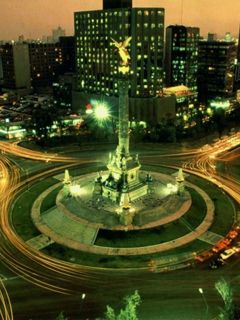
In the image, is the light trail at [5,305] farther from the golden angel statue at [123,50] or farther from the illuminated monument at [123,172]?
the golden angel statue at [123,50]

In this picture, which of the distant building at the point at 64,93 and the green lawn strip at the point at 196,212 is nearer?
the green lawn strip at the point at 196,212

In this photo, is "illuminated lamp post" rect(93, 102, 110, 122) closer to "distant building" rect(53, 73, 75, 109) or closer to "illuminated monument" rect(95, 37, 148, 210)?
"distant building" rect(53, 73, 75, 109)

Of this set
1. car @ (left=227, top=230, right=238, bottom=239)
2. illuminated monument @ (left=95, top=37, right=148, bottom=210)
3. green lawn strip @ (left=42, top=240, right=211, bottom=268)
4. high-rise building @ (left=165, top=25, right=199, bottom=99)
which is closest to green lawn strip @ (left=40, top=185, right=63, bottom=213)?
illuminated monument @ (left=95, top=37, right=148, bottom=210)

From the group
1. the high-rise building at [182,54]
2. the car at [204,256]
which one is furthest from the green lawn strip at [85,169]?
the high-rise building at [182,54]

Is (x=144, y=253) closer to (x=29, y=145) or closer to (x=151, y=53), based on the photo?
(x=29, y=145)

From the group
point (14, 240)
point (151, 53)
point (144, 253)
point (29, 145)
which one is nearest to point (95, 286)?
point (144, 253)

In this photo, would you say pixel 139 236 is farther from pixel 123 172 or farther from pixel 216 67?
pixel 216 67
